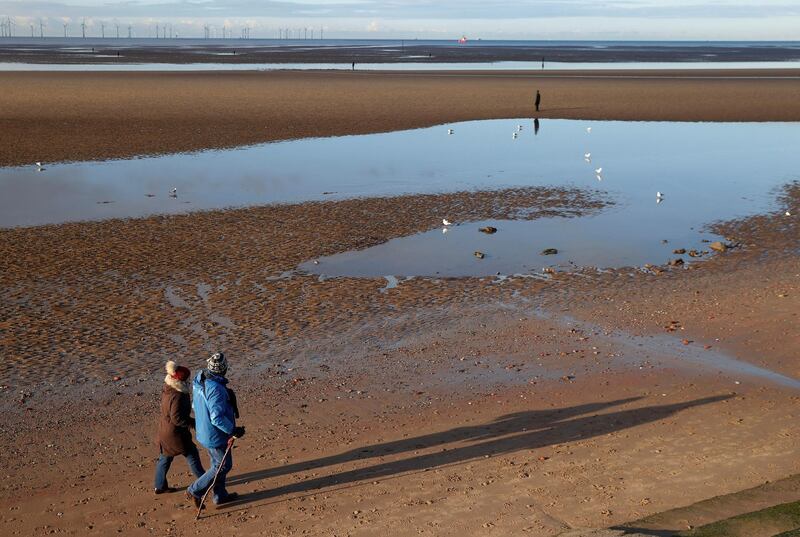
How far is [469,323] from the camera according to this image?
17172 millimetres

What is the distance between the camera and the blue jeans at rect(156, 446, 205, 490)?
10352mm

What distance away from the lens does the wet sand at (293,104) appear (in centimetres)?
4309

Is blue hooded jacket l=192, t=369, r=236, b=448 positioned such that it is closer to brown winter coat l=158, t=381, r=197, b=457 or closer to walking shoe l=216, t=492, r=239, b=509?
Result: brown winter coat l=158, t=381, r=197, b=457

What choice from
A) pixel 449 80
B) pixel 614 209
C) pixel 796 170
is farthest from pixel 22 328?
pixel 449 80

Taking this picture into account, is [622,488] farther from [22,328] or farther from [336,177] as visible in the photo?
[336,177]

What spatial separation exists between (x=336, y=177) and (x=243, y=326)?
16.5 metres

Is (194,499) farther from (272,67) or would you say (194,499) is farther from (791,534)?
(272,67)

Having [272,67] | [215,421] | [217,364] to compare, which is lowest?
[215,421]

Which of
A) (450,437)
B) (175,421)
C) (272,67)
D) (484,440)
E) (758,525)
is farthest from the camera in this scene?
(272,67)

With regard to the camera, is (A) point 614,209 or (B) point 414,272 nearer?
(B) point 414,272

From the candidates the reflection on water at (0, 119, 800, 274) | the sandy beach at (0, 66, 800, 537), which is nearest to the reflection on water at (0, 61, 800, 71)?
the reflection on water at (0, 119, 800, 274)

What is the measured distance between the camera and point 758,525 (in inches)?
336

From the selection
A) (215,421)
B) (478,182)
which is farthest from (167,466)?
(478,182)

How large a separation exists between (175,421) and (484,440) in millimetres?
4083
